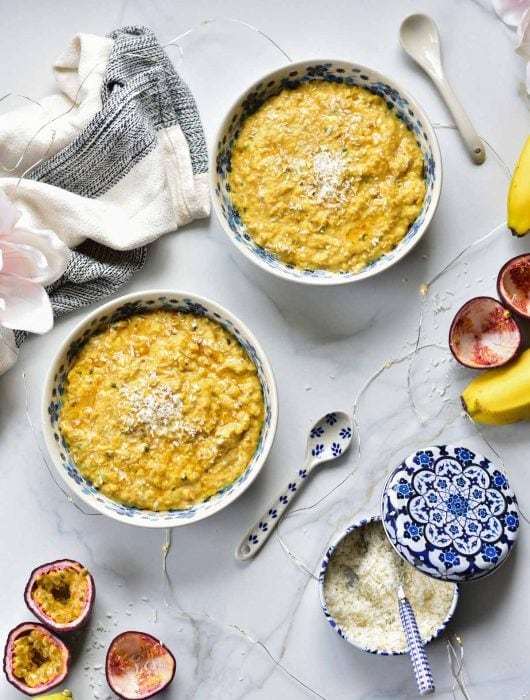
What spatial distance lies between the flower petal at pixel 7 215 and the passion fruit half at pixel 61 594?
3.33 ft

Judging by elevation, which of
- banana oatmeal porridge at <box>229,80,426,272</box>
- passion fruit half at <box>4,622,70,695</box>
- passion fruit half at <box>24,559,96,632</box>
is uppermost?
banana oatmeal porridge at <box>229,80,426,272</box>

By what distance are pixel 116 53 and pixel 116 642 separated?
1796 millimetres

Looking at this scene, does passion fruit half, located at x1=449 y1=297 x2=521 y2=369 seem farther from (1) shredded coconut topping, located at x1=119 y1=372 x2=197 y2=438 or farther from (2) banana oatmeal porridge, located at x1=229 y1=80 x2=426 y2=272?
(1) shredded coconut topping, located at x1=119 y1=372 x2=197 y2=438

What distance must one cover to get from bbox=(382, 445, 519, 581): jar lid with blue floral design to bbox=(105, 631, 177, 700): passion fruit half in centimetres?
81

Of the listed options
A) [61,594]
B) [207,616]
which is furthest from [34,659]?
[207,616]

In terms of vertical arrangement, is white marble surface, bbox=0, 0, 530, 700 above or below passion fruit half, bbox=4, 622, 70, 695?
above

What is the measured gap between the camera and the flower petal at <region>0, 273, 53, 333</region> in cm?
248

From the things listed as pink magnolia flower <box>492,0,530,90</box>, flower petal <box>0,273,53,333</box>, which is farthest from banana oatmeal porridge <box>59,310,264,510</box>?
pink magnolia flower <box>492,0,530,90</box>

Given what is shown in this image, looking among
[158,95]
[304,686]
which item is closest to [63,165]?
[158,95]

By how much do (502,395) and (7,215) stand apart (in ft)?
4.99

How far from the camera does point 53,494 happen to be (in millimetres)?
2766

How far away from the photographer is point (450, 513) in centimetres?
253

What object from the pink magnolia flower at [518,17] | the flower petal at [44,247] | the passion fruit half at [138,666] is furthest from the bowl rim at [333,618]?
the pink magnolia flower at [518,17]

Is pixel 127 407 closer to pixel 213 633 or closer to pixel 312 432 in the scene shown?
pixel 312 432
